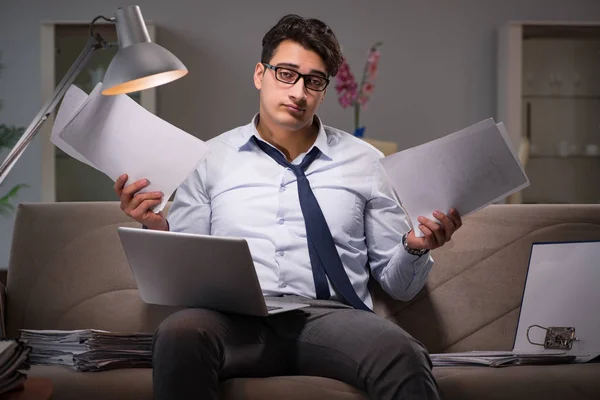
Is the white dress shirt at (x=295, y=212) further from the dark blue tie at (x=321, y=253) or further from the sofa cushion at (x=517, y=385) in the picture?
the sofa cushion at (x=517, y=385)

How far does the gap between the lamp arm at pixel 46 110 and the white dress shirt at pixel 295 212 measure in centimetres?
48

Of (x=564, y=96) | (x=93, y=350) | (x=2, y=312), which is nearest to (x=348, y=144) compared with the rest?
(x=93, y=350)

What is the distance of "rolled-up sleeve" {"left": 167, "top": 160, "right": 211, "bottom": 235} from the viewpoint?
7.09ft

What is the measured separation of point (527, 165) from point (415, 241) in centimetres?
329

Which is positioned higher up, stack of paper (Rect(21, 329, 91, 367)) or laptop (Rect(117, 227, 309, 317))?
laptop (Rect(117, 227, 309, 317))

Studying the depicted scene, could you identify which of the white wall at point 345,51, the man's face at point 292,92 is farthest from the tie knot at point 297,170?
the white wall at point 345,51

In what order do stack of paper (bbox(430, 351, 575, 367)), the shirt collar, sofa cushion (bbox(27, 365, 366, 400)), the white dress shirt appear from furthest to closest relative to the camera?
1. the shirt collar
2. the white dress shirt
3. stack of paper (bbox(430, 351, 575, 367))
4. sofa cushion (bbox(27, 365, 366, 400))

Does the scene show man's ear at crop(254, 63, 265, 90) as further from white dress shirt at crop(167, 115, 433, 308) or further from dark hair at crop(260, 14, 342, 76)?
white dress shirt at crop(167, 115, 433, 308)

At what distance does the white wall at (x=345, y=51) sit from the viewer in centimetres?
510

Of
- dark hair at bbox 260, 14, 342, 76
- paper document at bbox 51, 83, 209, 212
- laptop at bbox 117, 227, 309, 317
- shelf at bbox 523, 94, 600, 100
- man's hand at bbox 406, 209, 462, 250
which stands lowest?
laptop at bbox 117, 227, 309, 317

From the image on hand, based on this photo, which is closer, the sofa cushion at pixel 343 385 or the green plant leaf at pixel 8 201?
the sofa cushion at pixel 343 385

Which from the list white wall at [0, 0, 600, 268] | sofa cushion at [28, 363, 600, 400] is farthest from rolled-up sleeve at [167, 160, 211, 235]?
white wall at [0, 0, 600, 268]

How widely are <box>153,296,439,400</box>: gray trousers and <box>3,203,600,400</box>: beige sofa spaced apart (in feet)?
1.34

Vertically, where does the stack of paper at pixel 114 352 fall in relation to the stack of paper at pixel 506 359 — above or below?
above
